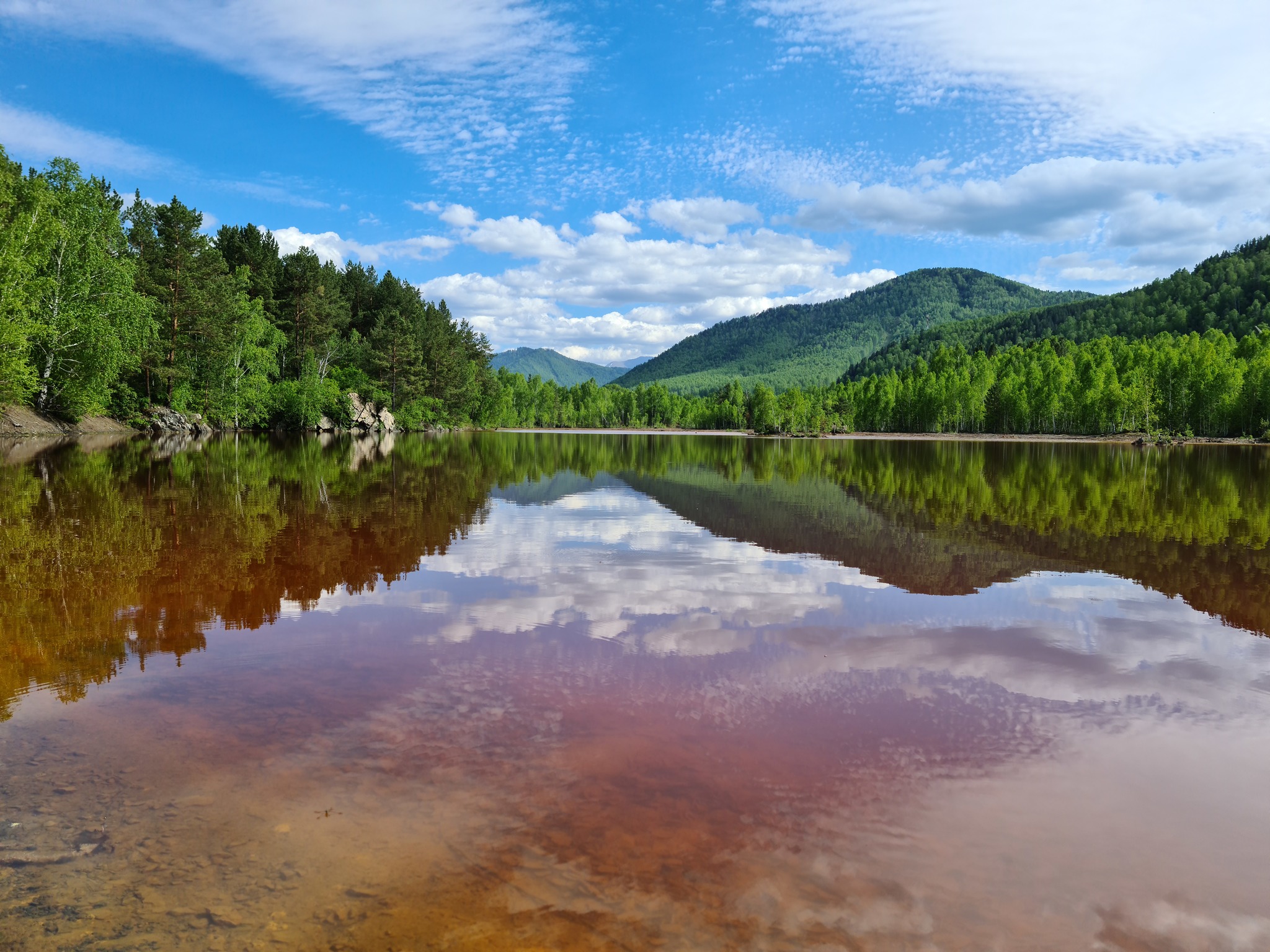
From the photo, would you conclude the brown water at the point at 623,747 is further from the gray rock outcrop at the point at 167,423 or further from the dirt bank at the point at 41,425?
the gray rock outcrop at the point at 167,423

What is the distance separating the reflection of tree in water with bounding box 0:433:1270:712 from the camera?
10406 millimetres

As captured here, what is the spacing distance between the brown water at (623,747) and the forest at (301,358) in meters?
45.5

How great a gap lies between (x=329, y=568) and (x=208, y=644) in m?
4.51

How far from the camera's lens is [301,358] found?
8588 cm

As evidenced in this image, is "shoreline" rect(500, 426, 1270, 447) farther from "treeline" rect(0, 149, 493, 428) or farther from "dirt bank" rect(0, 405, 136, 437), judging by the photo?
"dirt bank" rect(0, 405, 136, 437)

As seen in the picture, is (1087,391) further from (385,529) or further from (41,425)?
(41,425)

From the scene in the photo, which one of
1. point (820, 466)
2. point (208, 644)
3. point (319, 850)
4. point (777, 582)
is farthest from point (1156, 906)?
point (820, 466)

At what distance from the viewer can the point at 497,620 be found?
10.5m

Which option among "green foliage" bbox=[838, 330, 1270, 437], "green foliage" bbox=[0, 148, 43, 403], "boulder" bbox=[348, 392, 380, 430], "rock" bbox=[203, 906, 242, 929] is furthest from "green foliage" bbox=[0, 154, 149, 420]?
"green foliage" bbox=[838, 330, 1270, 437]

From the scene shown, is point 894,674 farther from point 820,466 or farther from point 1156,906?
point 820,466

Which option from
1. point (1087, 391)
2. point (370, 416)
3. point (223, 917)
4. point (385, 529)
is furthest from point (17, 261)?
point (1087, 391)

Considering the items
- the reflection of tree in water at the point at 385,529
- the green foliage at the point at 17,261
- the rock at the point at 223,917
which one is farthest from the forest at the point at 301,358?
the rock at the point at 223,917

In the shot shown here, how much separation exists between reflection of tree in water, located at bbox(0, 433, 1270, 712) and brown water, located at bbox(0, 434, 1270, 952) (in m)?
0.17

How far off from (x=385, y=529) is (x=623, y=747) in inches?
521
